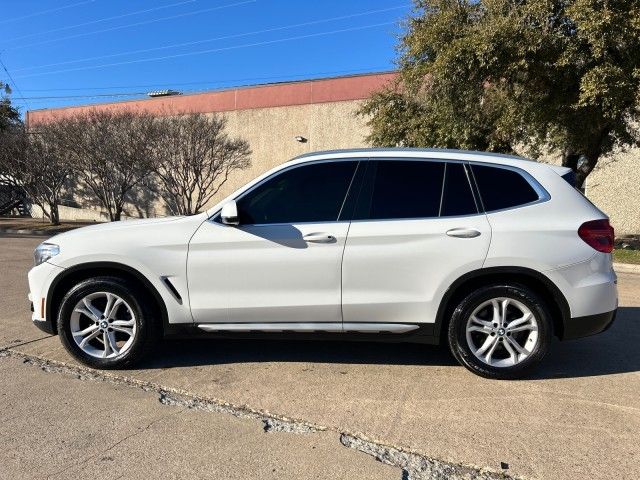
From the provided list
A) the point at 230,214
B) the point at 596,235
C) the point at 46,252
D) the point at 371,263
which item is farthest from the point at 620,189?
the point at 46,252

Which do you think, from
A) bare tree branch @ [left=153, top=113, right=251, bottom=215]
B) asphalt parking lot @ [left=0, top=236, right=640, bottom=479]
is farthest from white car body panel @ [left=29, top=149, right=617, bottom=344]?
bare tree branch @ [left=153, top=113, right=251, bottom=215]

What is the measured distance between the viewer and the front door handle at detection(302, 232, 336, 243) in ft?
14.2

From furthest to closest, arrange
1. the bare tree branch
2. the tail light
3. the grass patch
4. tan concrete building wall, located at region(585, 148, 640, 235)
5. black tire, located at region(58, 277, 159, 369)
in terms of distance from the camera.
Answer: the bare tree branch
tan concrete building wall, located at region(585, 148, 640, 235)
the grass patch
black tire, located at region(58, 277, 159, 369)
the tail light

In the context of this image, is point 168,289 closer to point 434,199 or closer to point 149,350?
point 149,350

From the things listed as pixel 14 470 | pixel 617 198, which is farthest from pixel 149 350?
pixel 617 198

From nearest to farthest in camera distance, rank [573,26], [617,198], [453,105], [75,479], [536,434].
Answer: [75,479] < [536,434] < [573,26] < [453,105] < [617,198]

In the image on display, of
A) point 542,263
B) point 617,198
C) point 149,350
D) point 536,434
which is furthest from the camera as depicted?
point 617,198

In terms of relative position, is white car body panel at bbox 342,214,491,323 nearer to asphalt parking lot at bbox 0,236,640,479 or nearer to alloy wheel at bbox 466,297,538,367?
alloy wheel at bbox 466,297,538,367

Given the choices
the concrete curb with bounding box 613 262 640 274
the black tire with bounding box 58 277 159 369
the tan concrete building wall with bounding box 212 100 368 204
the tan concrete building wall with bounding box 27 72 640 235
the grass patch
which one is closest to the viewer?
the black tire with bounding box 58 277 159 369

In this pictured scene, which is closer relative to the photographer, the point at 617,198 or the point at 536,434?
the point at 536,434

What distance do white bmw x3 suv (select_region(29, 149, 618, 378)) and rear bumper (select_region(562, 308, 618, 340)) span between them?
0.01 meters

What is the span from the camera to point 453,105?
14.7 m

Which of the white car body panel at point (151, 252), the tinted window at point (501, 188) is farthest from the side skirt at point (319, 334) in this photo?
the tinted window at point (501, 188)

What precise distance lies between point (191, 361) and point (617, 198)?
23.2 metres
